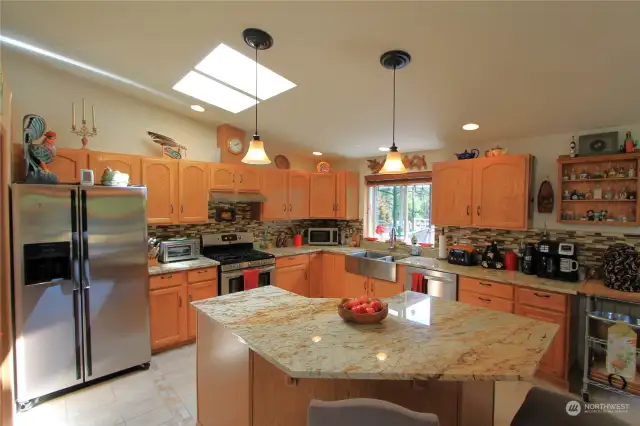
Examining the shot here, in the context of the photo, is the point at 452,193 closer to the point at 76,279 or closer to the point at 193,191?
the point at 193,191

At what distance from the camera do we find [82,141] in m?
2.97

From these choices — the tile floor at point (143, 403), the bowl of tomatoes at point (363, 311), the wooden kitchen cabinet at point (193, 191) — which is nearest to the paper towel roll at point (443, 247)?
the tile floor at point (143, 403)

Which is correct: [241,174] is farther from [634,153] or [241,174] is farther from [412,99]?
[634,153]

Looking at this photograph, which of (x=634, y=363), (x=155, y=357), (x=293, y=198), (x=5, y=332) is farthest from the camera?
(x=293, y=198)

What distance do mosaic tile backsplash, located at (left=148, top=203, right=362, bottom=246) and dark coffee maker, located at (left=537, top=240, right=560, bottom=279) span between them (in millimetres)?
2441

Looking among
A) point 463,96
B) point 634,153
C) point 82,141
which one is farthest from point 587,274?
point 82,141

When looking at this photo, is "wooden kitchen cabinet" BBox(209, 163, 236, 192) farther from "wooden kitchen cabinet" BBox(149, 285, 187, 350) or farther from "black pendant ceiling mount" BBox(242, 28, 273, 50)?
"black pendant ceiling mount" BBox(242, 28, 273, 50)

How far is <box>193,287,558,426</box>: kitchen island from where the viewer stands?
124 cm

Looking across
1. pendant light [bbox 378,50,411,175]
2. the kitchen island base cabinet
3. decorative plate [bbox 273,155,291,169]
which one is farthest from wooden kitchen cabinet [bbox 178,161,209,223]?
pendant light [bbox 378,50,411,175]

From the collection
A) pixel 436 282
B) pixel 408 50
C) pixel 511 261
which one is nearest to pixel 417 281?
pixel 436 282

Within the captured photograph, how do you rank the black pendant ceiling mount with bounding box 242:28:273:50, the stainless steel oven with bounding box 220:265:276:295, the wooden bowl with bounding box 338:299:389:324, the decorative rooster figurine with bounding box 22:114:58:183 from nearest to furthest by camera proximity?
the wooden bowl with bounding box 338:299:389:324, the black pendant ceiling mount with bounding box 242:28:273:50, the decorative rooster figurine with bounding box 22:114:58:183, the stainless steel oven with bounding box 220:265:276:295

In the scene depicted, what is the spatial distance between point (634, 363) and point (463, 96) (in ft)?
7.82

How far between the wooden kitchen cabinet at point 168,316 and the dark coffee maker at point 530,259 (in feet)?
11.4

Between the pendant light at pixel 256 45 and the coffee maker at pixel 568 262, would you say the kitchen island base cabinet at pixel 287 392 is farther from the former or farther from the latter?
the coffee maker at pixel 568 262
